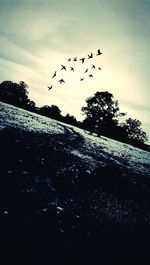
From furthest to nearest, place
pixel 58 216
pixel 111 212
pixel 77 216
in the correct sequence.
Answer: pixel 111 212, pixel 77 216, pixel 58 216

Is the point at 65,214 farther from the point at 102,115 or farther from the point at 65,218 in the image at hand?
the point at 102,115

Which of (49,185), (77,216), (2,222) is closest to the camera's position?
(2,222)

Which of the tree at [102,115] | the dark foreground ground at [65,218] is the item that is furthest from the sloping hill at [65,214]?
the tree at [102,115]

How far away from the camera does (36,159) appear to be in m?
12.5

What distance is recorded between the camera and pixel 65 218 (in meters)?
6.58

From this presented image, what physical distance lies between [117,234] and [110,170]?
6211 millimetres

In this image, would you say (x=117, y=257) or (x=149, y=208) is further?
(x=149, y=208)

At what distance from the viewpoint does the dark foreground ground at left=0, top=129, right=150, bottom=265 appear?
4938 millimetres

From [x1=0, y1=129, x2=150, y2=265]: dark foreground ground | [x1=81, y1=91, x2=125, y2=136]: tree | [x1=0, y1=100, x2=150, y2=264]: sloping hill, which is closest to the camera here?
[x1=0, y1=129, x2=150, y2=265]: dark foreground ground

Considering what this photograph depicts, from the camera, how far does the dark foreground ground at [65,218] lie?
4.94 meters

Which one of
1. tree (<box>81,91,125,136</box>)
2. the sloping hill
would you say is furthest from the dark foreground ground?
tree (<box>81,91,125,136</box>)

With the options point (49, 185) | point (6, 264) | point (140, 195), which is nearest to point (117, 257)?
point (6, 264)

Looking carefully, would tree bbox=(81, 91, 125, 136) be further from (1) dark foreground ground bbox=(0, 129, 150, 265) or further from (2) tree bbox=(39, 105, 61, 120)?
(1) dark foreground ground bbox=(0, 129, 150, 265)

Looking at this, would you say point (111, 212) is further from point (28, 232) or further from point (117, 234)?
point (28, 232)
